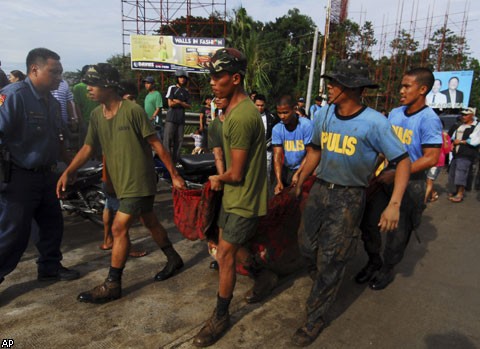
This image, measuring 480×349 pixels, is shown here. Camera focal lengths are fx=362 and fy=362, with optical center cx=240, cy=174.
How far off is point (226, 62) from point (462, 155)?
6794 millimetres

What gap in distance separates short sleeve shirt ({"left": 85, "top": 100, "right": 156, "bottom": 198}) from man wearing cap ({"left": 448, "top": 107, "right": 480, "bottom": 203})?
6.51 m

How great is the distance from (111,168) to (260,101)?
3735mm

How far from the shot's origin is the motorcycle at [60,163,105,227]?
4562mm

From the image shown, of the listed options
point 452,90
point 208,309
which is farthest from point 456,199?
point 452,90

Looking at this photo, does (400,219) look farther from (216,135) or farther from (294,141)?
(216,135)

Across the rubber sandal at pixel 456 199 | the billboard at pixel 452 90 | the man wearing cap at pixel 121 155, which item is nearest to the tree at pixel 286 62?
the billboard at pixel 452 90

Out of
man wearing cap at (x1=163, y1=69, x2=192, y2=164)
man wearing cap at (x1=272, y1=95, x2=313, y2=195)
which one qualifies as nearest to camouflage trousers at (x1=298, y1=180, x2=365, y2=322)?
man wearing cap at (x1=272, y1=95, x2=313, y2=195)

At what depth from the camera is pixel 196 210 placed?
2.99 m

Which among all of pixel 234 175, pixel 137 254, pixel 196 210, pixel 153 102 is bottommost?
pixel 137 254

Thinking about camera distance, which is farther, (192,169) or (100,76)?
(192,169)

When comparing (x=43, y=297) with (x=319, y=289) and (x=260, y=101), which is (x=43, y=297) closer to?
(x=319, y=289)

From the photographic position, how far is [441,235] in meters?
5.10

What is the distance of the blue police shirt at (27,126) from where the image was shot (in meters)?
2.92

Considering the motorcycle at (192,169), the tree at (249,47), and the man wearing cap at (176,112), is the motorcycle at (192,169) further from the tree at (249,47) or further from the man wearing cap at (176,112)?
the tree at (249,47)
